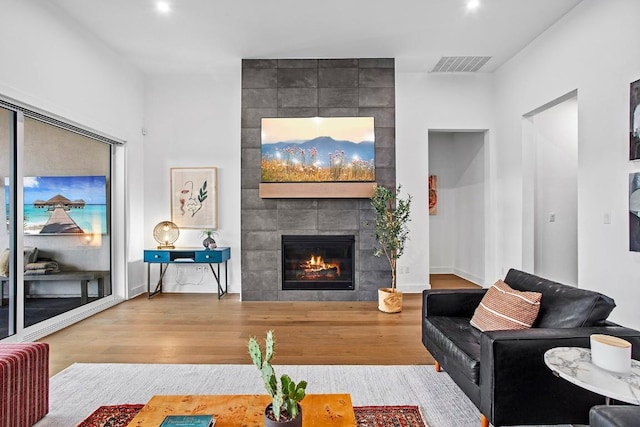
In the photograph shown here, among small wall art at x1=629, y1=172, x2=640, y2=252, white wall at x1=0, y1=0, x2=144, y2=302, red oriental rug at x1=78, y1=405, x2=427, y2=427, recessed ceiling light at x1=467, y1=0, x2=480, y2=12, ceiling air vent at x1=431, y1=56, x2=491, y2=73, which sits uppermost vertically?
recessed ceiling light at x1=467, y1=0, x2=480, y2=12

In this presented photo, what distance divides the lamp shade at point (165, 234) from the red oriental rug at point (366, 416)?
10.6 feet

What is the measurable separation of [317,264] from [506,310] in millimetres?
3226

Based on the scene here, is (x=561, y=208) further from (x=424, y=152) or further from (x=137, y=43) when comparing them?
(x=137, y=43)

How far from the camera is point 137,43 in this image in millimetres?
4609

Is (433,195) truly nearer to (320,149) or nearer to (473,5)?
(320,149)

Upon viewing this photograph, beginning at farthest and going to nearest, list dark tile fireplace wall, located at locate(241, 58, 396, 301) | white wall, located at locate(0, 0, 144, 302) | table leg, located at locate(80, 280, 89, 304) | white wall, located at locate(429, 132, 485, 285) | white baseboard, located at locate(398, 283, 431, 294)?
white wall, located at locate(429, 132, 485, 285), white baseboard, located at locate(398, 283, 431, 294), dark tile fireplace wall, located at locate(241, 58, 396, 301), table leg, located at locate(80, 280, 89, 304), white wall, located at locate(0, 0, 144, 302)

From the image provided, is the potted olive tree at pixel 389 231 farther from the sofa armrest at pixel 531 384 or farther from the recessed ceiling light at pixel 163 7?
the recessed ceiling light at pixel 163 7

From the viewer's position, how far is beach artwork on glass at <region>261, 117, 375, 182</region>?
16.8 ft

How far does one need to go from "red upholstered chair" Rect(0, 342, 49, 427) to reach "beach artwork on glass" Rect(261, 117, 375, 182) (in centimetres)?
344

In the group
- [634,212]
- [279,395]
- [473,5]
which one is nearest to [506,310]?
[279,395]

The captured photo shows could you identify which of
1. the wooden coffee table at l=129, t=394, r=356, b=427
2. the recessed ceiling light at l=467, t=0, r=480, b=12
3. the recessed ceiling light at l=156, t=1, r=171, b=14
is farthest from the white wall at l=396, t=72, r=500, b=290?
the wooden coffee table at l=129, t=394, r=356, b=427

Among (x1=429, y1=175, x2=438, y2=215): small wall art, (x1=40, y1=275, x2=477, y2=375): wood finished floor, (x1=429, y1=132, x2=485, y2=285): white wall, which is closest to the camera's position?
(x1=40, y1=275, x2=477, y2=375): wood finished floor

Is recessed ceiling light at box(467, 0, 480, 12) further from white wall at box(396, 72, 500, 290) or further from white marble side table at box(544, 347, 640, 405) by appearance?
white marble side table at box(544, 347, 640, 405)

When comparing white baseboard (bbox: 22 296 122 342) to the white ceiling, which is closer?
white baseboard (bbox: 22 296 122 342)
